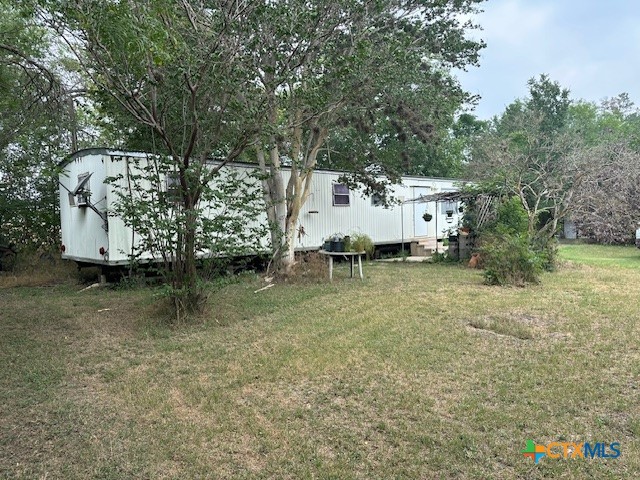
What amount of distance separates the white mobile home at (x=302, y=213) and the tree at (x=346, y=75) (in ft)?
2.82

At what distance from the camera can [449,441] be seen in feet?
7.78

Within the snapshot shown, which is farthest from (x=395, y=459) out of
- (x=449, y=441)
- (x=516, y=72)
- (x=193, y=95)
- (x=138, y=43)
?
(x=516, y=72)

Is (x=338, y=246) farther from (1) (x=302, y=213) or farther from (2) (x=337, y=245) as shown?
(1) (x=302, y=213)

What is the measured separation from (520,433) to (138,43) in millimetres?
3755

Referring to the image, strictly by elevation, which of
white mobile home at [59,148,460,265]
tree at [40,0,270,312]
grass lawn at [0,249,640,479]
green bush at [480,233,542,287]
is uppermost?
tree at [40,0,270,312]

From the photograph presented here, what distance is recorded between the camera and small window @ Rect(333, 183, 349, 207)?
1112 cm

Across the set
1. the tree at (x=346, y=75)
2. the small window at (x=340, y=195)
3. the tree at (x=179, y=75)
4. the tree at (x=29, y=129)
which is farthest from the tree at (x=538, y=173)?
the tree at (x=29, y=129)

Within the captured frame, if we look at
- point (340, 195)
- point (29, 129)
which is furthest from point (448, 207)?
point (29, 129)

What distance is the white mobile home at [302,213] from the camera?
7324 millimetres

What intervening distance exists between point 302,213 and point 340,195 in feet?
4.48

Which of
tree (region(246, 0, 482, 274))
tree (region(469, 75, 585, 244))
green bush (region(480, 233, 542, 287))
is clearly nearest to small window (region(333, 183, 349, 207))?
tree (region(246, 0, 482, 274))

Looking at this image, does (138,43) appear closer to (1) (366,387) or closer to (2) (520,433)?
(1) (366,387)

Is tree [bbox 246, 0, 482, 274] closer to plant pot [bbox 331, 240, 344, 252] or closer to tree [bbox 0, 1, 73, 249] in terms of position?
plant pot [bbox 331, 240, 344, 252]

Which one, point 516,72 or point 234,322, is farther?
point 516,72
